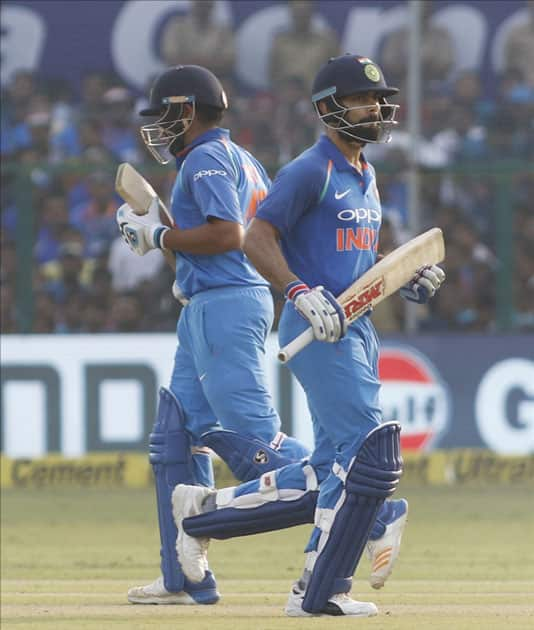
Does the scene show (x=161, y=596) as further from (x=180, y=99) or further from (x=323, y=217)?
(x=180, y=99)

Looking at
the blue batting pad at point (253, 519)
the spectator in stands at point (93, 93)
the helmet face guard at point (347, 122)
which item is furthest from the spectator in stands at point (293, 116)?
the blue batting pad at point (253, 519)

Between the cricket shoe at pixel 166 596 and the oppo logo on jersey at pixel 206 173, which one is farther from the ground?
the oppo logo on jersey at pixel 206 173

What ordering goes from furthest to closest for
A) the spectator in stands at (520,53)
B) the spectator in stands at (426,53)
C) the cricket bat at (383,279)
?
the spectator in stands at (520,53), the spectator in stands at (426,53), the cricket bat at (383,279)

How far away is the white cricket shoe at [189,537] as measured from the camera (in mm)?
5820

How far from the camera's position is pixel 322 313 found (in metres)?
5.14

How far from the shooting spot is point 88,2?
42.2ft

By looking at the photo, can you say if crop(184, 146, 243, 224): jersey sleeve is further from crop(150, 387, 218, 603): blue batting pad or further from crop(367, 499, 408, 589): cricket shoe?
crop(367, 499, 408, 589): cricket shoe

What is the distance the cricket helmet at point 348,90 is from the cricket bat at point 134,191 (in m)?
0.99

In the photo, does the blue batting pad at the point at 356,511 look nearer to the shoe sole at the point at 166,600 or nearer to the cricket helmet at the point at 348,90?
the shoe sole at the point at 166,600

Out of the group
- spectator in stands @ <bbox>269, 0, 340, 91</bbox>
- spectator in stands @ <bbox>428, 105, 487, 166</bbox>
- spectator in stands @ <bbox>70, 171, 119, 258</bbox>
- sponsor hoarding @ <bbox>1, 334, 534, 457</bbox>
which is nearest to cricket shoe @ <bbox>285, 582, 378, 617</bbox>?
sponsor hoarding @ <bbox>1, 334, 534, 457</bbox>

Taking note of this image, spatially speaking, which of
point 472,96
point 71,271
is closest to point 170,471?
point 71,271

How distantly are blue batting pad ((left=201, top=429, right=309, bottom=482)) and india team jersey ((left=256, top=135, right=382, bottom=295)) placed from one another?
82cm

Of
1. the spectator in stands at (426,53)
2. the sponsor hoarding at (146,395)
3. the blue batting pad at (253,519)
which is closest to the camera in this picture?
the blue batting pad at (253,519)

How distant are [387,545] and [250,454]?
76cm
